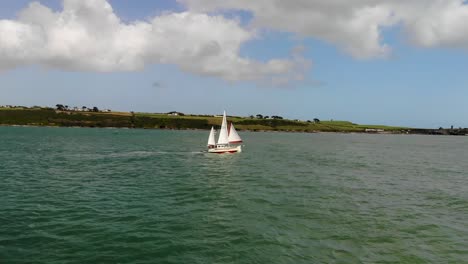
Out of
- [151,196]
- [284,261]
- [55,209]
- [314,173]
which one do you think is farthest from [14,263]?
[314,173]

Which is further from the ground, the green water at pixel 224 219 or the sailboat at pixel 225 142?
the sailboat at pixel 225 142

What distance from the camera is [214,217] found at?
32.2 m

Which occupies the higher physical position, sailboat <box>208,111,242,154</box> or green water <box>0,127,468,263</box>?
sailboat <box>208,111,242,154</box>

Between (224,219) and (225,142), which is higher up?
(225,142)

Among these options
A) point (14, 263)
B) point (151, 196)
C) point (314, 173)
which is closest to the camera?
point (14, 263)

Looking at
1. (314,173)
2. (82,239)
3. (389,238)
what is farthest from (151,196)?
(314,173)

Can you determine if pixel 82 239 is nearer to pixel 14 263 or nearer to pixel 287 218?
pixel 14 263

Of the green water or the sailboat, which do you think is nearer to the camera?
the green water

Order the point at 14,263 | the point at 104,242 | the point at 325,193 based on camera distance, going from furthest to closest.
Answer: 1. the point at 325,193
2. the point at 104,242
3. the point at 14,263

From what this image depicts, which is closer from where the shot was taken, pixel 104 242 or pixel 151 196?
pixel 104 242

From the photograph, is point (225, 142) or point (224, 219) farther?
point (225, 142)

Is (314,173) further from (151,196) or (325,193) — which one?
(151,196)

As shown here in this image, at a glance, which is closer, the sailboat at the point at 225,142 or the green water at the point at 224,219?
the green water at the point at 224,219

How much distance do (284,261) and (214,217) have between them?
11026 mm
